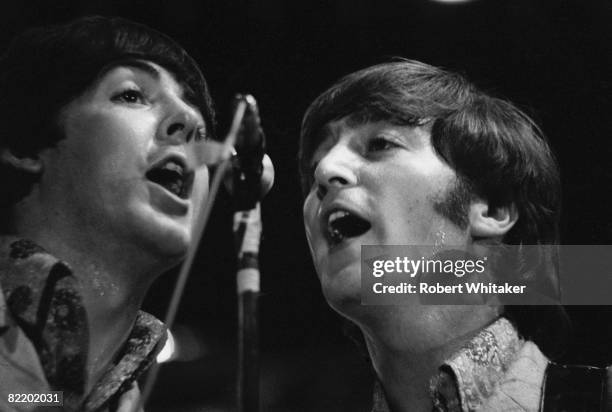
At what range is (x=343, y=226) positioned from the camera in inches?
94.2

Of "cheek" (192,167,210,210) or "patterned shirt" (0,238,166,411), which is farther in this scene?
"cheek" (192,167,210,210)

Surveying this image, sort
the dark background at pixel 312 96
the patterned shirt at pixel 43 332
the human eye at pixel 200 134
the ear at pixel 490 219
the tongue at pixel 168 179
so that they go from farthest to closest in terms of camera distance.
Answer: the dark background at pixel 312 96 < the ear at pixel 490 219 < the human eye at pixel 200 134 < the tongue at pixel 168 179 < the patterned shirt at pixel 43 332

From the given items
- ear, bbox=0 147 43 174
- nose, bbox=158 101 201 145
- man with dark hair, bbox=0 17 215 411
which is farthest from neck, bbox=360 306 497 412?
ear, bbox=0 147 43 174

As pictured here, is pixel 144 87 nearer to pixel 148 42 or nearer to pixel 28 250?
pixel 148 42

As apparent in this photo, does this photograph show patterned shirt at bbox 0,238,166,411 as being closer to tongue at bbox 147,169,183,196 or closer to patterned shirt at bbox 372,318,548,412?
tongue at bbox 147,169,183,196

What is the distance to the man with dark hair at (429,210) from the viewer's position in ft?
7.38

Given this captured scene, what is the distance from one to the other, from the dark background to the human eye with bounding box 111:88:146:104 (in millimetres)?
368

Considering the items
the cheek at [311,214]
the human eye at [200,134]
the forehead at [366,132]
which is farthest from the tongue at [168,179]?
the forehead at [366,132]

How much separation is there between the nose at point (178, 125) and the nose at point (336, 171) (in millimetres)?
385

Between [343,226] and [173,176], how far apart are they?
1.66 feet

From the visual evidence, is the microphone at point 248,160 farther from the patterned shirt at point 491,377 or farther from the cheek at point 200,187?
the patterned shirt at point 491,377

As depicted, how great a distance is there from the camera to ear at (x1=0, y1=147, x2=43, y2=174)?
2.24 m

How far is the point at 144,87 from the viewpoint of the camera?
7.55 feet

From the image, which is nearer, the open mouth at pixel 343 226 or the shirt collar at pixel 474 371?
the shirt collar at pixel 474 371
